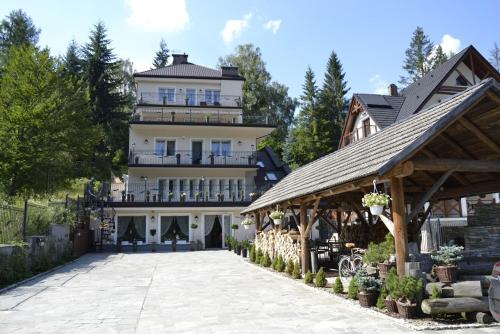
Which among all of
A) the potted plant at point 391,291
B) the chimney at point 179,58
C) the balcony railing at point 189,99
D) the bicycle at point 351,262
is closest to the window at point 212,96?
the balcony railing at point 189,99

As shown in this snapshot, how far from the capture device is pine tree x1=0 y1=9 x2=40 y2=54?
42.6 m

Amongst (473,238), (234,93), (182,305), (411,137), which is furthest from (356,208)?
(234,93)

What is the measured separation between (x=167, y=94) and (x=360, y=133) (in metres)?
16.4

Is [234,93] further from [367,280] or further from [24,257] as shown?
[367,280]

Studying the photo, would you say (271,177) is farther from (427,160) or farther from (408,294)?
(408,294)

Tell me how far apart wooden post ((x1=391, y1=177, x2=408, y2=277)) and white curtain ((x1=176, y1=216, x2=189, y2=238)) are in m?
24.0

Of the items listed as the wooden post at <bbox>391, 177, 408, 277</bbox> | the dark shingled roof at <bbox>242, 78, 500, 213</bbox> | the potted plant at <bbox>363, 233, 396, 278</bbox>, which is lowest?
the potted plant at <bbox>363, 233, 396, 278</bbox>

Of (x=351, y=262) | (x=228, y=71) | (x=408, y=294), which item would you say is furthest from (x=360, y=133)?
(x=408, y=294)

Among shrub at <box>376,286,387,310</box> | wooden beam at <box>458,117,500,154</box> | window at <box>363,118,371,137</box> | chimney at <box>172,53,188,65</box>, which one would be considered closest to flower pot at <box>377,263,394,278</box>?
shrub at <box>376,286,387,310</box>

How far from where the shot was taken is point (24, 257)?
1405 centimetres

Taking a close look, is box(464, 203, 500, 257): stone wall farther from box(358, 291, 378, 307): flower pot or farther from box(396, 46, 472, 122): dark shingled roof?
box(396, 46, 472, 122): dark shingled roof

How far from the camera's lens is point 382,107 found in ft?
88.9

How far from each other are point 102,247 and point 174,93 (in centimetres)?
1428

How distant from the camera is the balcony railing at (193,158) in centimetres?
3212
